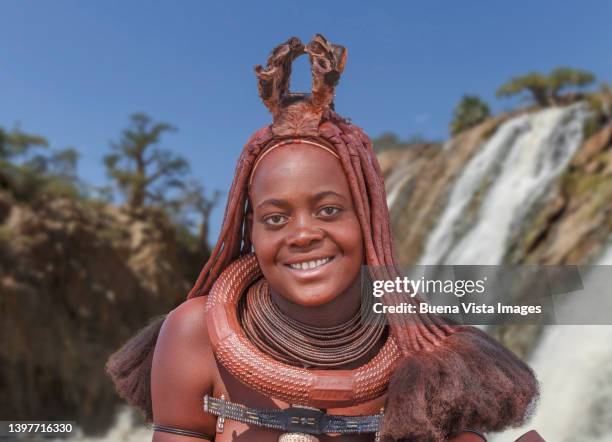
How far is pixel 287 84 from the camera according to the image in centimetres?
174

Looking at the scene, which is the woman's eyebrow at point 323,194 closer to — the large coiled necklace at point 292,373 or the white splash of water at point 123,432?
the large coiled necklace at point 292,373

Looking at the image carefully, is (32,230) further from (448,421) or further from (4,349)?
(448,421)

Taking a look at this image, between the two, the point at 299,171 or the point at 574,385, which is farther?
the point at 574,385

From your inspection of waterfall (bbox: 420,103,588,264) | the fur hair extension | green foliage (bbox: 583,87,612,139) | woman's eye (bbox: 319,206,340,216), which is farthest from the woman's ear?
green foliage (bbox: 583,87,612,139)

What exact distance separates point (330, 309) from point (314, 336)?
78 mm

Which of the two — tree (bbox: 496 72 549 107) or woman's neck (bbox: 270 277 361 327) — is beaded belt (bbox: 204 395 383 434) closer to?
woman's neck (bbox: 270 277 361 327)

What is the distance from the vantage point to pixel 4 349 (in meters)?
10.4

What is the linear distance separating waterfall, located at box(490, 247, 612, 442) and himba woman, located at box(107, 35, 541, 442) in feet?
13.6

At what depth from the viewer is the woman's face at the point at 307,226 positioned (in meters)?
1.64

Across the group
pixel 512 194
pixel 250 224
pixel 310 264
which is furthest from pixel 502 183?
pixel 310 264

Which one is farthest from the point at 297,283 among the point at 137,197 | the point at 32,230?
the point at 137,197

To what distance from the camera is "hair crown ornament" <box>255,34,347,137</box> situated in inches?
64.6

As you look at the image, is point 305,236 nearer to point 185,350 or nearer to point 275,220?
point 275,220

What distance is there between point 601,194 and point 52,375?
8.62 meters
